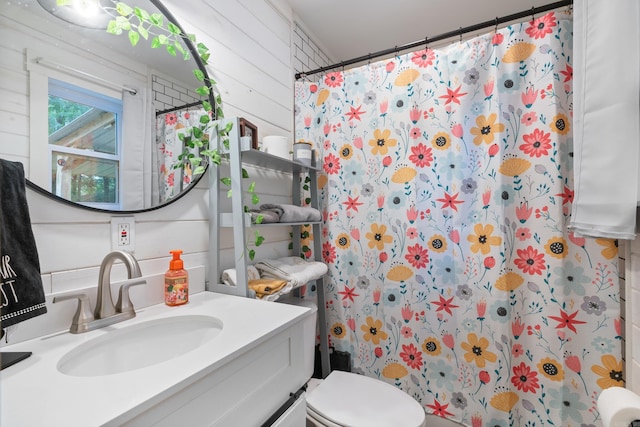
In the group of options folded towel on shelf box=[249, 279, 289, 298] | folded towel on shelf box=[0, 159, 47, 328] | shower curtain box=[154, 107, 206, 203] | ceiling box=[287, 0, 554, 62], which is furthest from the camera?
ceiling box=[287, 0, 554, 62]

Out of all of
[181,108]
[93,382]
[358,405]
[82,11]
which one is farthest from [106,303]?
[358,405]

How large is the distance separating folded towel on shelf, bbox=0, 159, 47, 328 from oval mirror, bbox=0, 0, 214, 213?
0.08 meters

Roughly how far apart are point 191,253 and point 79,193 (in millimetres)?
430

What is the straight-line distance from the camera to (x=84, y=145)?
871 mm

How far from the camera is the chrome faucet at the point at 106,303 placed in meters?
0.81

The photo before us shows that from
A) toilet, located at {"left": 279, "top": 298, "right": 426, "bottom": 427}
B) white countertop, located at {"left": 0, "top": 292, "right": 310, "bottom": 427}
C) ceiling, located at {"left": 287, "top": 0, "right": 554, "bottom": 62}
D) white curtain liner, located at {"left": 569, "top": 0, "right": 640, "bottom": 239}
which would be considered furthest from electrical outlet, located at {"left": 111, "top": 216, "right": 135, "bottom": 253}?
ceiling, located at {"left": 287, "top": 0, "right": 554, "bottom": 62}

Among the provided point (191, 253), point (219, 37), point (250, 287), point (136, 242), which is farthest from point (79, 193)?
point (219, 37)

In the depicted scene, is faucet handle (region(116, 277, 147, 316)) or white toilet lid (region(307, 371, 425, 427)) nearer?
faucet handle (region(116, 277, 147, 316))

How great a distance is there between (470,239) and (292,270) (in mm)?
850

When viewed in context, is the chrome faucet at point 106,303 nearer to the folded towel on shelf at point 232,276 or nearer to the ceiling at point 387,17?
the folded towel on shelf at point 232,276

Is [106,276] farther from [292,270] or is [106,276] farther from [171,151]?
[292,270]

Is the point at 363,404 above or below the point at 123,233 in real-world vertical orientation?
below

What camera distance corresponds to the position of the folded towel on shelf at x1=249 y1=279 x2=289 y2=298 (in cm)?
117

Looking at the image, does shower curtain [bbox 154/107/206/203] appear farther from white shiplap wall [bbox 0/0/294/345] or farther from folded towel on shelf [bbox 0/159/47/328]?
folded towel on shelf [bbox 0/159/47/328]
